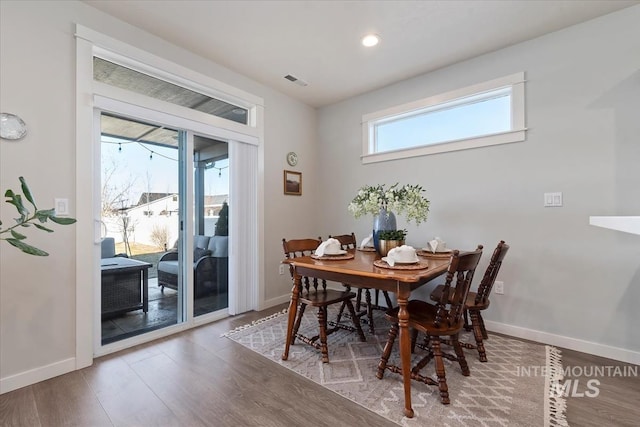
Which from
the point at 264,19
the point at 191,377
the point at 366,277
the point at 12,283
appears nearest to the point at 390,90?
the point at 264,19

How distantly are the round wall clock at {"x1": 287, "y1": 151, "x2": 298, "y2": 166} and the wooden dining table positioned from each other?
74.7 inches

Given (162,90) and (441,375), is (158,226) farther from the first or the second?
(441,375)

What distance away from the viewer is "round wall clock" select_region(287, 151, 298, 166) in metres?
3.86

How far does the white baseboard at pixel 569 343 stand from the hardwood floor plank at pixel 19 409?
3402mm

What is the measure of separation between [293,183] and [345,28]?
1942 millimetres

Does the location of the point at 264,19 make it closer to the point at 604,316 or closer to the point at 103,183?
the point at 103,183

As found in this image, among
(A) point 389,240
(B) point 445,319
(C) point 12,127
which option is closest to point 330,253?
(A) point 389,240

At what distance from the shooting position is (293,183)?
12.9ft

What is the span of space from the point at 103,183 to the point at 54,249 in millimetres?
606

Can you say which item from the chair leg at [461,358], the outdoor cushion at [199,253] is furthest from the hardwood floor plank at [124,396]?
the chair leg at [461,358]

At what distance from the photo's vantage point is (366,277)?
1802mm

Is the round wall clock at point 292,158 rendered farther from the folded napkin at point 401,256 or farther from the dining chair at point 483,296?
the dining chair at point 483,296

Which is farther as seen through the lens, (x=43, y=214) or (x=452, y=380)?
(x=452, y=380)

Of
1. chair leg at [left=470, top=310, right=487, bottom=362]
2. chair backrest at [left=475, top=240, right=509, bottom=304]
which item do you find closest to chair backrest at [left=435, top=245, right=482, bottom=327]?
chair backrest at [left=475, top=240, right=509, bottom=304]
